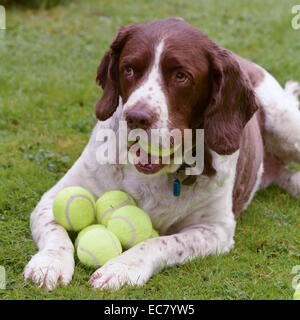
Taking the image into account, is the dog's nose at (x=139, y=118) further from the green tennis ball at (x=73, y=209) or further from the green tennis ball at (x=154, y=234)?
the green tennis ball at (x=154, y=234)

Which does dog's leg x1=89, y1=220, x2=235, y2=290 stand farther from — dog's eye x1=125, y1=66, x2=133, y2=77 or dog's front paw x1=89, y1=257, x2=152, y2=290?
dog's eye x1=125, y1=66, x2=133, y2=77

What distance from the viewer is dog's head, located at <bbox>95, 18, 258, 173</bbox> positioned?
3084 millimetres

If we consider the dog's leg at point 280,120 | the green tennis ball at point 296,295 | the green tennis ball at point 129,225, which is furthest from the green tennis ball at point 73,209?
the dog's leg at point 280,120

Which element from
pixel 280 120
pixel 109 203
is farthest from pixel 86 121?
pixel 109 203

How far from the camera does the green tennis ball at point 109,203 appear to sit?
347 centimetres

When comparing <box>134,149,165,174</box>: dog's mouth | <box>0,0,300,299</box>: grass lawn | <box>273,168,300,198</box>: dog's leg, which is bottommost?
<box>273,168,300,198</box>: dog's leg

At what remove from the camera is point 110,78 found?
3543 millimetres

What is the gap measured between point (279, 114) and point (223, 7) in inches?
224

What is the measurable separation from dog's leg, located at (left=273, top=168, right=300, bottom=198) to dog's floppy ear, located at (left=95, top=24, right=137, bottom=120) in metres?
1.91

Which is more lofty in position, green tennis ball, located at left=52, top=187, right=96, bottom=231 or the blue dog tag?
the blue dog tag

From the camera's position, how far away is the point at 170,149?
127 inches

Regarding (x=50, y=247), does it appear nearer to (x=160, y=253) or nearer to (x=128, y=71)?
(x=160, y=253)

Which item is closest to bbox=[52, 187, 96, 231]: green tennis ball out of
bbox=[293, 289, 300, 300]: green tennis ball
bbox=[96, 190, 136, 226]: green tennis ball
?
bbox=[96, 190, 136, 226]: green tennis ball
